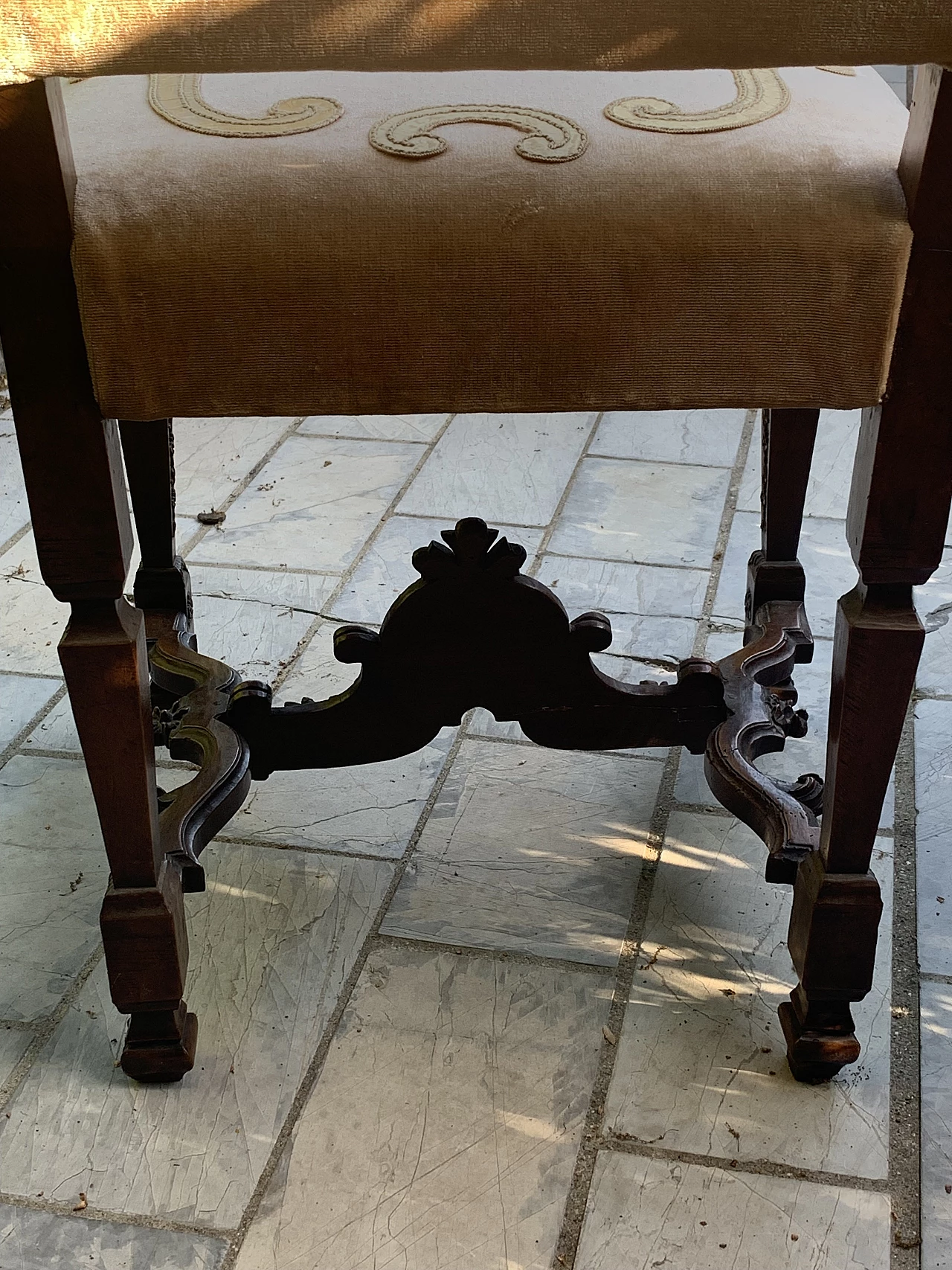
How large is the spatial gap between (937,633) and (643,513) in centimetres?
53

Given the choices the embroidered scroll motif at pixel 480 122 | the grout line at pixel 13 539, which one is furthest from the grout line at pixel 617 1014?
the grout line at pixel 13 539

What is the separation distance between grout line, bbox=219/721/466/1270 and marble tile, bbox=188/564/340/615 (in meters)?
0.46

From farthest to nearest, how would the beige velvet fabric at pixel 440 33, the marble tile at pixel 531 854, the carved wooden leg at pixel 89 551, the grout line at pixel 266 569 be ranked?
the grout line at pixel 266 569 → the marble tile at pixel 531 854 → the carved wooden leg at pixel 89 551 → the beige velvet fabric at pixel 440 33

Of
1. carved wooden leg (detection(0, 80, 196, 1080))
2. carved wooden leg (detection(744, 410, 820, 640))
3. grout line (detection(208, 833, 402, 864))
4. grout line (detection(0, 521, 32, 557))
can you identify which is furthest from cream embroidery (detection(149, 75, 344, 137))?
grout line (detection(0, 521, 32, 557))

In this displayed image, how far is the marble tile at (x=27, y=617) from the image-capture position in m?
1.75

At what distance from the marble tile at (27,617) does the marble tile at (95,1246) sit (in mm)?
853

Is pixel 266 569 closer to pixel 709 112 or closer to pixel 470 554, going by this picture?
pixel 470 554

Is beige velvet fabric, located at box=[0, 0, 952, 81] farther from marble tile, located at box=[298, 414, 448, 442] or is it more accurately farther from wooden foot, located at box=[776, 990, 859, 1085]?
marble tile, located at box=[298, 414, 448, 442]

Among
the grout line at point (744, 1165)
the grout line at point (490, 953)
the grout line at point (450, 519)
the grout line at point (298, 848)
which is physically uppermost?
the grout line at point (744, 1165)

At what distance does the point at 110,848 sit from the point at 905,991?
71 centimetres

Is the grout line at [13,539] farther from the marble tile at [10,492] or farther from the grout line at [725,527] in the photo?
the grout line at [725,527]

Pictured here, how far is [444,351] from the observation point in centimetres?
85

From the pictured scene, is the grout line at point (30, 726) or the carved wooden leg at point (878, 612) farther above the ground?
the carved wooden leg at point (878, 612)

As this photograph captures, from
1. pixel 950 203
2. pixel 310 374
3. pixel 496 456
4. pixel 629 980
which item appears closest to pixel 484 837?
pixel 629 980
